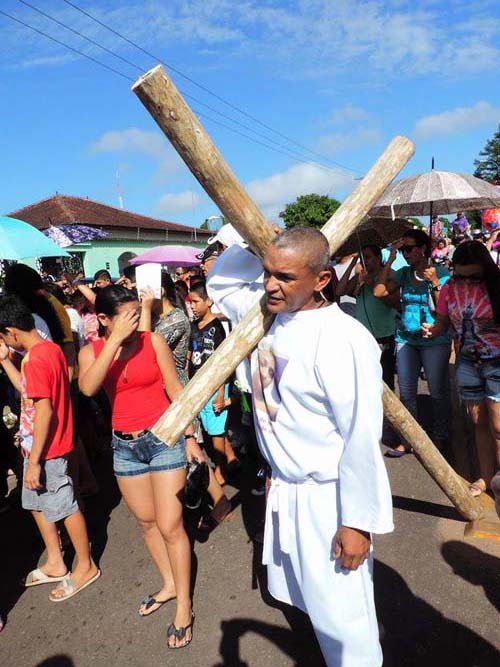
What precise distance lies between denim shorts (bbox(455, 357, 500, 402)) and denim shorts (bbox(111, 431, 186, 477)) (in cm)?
223

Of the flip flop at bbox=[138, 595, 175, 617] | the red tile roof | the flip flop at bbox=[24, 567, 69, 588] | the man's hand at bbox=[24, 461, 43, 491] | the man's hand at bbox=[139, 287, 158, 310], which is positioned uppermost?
the red tile roof

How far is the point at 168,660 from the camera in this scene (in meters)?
2.55

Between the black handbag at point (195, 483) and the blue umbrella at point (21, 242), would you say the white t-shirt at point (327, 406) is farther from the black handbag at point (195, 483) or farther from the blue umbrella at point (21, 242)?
the blue umbrella at point (21, 242)

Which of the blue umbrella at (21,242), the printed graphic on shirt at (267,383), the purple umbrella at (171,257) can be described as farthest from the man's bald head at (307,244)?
the purple umbrella at (171,257)

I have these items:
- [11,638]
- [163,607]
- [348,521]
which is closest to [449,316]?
[348,521]

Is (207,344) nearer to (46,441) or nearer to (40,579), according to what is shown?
(46,441)

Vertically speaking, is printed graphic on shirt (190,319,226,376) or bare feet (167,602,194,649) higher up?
printed graphic on shirt (190,319,226,376)

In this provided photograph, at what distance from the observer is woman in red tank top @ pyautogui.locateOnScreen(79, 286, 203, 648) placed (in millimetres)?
2633

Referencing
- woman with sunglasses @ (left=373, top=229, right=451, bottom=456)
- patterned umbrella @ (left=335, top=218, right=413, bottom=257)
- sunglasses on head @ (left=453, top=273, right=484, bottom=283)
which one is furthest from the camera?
patterned umbrella @ (left=335, top=218, right=413, bottom=257)

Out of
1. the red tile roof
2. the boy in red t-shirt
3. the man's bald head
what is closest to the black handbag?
the boy in red t-shirt

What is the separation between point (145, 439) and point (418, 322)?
9.27ft

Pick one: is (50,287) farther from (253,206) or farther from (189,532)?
(253,206)

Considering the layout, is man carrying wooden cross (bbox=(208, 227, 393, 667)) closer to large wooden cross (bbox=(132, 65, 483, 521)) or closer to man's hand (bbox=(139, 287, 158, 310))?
large wooden cross (bbox=(132, 65, 483, 521))

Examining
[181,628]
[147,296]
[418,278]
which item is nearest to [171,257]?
[418,278]
